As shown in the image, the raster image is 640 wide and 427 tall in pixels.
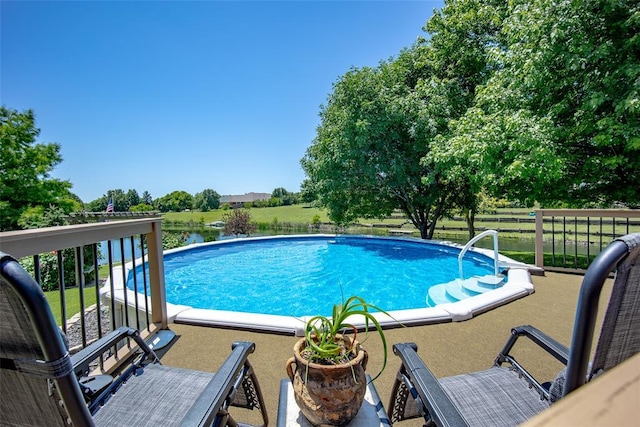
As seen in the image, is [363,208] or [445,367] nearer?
[445,367]

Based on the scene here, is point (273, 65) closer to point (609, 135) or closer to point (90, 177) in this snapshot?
point (609, 135)

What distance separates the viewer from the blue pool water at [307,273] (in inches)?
229

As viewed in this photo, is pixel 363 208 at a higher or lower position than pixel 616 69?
lower

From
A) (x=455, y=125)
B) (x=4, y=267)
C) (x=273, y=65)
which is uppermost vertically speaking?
(x=273, y=65)

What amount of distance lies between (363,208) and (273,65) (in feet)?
22.4

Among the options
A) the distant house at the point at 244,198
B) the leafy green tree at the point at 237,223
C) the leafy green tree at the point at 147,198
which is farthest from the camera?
the distant house at the point at 244,198

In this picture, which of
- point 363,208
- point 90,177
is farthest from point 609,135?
point 90,177

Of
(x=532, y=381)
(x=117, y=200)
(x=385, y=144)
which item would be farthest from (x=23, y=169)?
(x=117, y=200)

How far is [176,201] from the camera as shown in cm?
5388

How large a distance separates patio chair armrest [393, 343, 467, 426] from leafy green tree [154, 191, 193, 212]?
56.3 meters

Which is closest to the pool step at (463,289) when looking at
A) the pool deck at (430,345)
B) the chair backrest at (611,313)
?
the pool deck at (430,345)

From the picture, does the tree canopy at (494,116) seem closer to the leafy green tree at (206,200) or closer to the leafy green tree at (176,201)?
the leafy green tree at (206,200)

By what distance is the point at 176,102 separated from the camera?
51.1 feet

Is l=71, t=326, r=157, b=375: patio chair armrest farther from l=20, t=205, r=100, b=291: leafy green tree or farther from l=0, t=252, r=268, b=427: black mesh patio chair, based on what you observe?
l=20, t=205, r=100, b=291: leafy green tree
